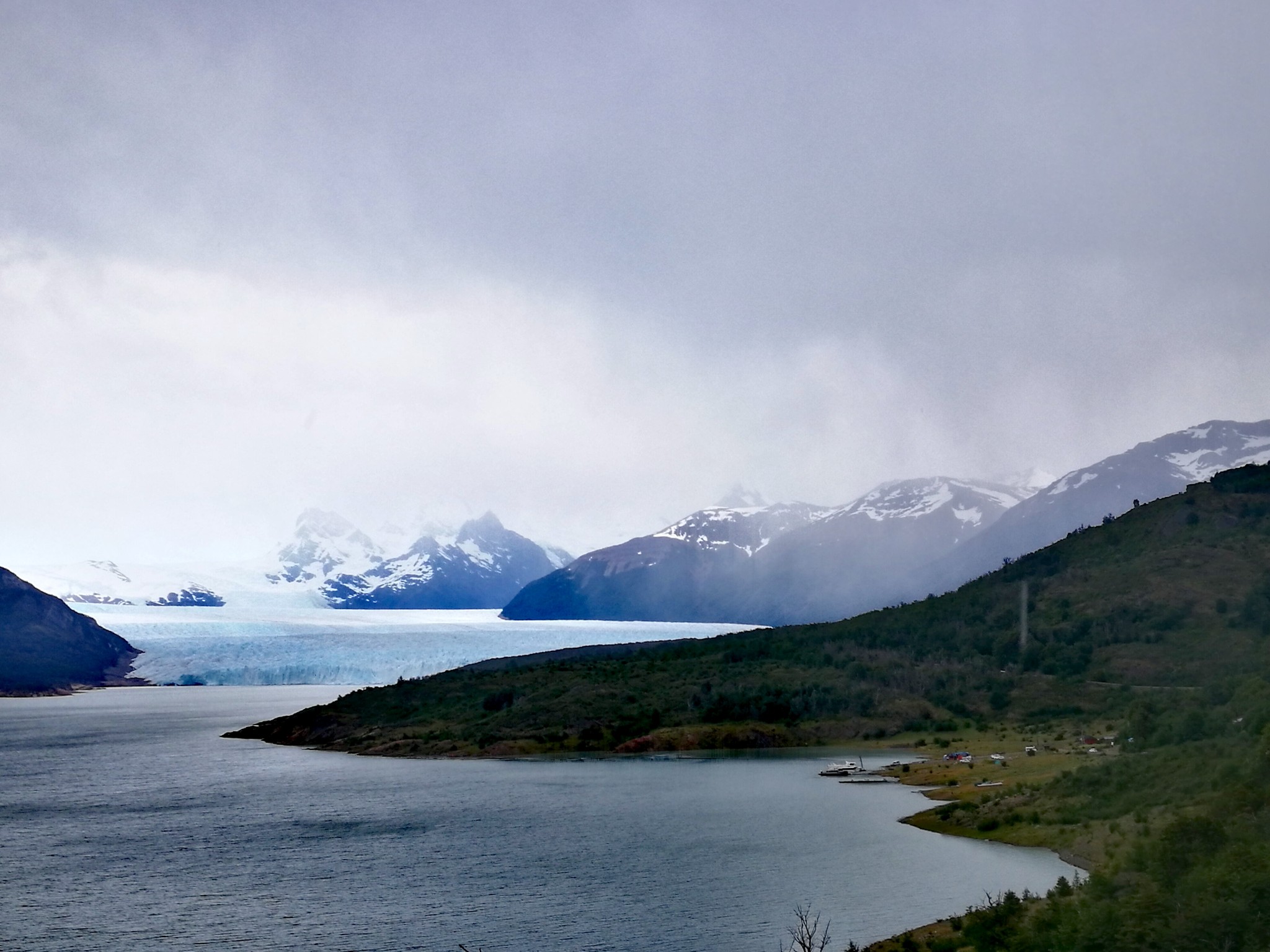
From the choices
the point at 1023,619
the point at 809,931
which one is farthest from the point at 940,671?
the point at 809,931

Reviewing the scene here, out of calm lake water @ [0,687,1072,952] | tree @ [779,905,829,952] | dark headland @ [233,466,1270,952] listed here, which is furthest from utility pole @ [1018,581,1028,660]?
tree @ [779,905,829,952]

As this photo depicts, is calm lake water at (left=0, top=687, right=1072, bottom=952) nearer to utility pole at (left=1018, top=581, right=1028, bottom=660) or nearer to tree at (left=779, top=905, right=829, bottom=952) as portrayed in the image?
tree at (left=779, top=905, right=829, bottom=952)

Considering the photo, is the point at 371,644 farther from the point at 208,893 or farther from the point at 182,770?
the point at 208,893

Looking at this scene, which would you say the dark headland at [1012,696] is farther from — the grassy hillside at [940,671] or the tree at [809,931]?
the tree at [809,931]

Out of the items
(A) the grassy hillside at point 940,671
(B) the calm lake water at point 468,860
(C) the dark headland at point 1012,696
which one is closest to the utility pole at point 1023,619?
(C) the dark headland at point 1012,696

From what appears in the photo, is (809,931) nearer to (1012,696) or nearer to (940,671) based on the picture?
(1012,696)

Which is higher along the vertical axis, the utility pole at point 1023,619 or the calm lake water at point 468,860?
the utility pole at point 1023,619

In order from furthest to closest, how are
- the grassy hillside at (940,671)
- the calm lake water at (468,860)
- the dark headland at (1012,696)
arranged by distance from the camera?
the grassy hillside at (940,671) < the dark headland at (1012,696) < the calm lake water at (468,860)
